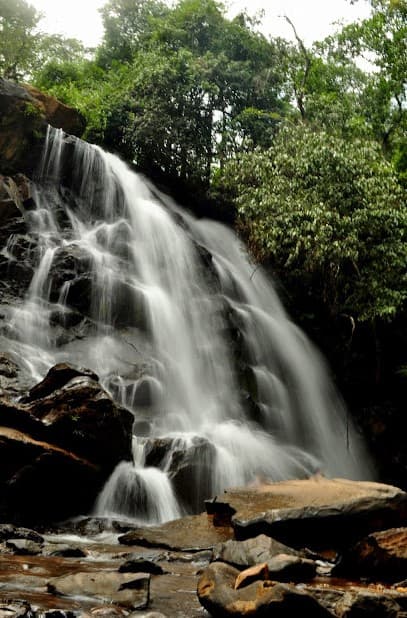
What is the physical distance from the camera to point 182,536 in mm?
7027

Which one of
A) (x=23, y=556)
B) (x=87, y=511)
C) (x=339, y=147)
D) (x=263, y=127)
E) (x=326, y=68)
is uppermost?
(x=326, y=68)

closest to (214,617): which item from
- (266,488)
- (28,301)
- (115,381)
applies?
(266,488)

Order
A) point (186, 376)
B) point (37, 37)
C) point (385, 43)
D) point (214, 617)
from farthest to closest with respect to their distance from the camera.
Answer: point (385, 43) < point (37, 37) < point (186, 376) < point (214, 617)

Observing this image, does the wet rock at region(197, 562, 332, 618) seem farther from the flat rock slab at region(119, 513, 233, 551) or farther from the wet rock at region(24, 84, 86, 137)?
the wet rock at region(24, 84, 86, 137)

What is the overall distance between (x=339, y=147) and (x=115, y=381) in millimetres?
9365

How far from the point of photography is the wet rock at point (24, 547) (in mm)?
5854

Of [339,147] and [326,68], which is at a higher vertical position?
[326,68]

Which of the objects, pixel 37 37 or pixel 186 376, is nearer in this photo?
pixel 186 376

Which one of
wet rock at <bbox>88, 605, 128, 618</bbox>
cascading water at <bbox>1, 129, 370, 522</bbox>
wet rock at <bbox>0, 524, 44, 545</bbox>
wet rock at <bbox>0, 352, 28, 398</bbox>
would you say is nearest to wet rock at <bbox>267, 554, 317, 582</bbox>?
wet rock at <bbox>88, 605, 128, 618</bbox>

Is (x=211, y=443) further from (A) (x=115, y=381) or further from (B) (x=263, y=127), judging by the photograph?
(B) (x=263, y=127)

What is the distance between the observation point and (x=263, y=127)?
2370 centimetres

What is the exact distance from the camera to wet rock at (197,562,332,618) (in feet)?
11.8

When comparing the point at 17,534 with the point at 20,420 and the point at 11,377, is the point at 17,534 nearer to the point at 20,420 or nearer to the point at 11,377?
the point at 20,420

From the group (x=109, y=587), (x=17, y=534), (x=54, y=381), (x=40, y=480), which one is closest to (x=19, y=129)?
(x=54, y=381)
